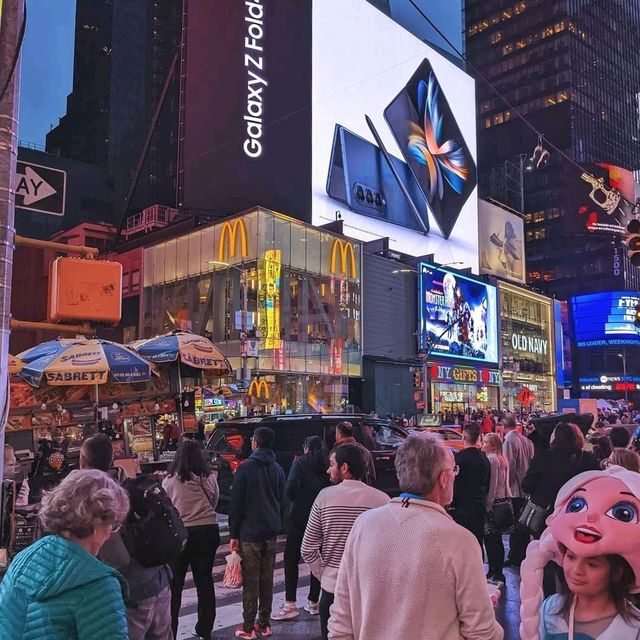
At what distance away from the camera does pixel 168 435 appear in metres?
22.2

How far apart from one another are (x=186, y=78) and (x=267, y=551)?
46308mm

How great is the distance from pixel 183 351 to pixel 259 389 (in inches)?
1113

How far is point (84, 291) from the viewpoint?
5395 millimetres

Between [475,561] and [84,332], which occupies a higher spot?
[84,332]

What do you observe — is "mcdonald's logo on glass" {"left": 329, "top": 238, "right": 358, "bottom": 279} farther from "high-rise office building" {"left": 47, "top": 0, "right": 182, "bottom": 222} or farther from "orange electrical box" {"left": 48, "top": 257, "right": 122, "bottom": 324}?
"high-rise office building" {"left": 47, "top": 0, "right": 182, "bottom": 222}

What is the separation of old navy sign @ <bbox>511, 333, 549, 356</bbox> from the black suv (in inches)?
2274

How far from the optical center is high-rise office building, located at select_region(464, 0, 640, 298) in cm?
11838

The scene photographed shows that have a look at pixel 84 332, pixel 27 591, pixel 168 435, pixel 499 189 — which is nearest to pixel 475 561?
pixel 27 591

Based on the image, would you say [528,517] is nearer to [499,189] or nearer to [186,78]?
[186,78]

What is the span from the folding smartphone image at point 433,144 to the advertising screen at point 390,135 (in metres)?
0.10

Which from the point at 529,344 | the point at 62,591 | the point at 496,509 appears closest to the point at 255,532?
Result: the point at 496,509

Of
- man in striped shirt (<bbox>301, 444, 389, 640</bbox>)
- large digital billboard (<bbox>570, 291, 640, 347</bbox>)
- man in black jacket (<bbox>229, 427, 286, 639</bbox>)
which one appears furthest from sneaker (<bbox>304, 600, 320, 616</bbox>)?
large digital billboard (<bbox>570, 291, 640, 347</bbox>)

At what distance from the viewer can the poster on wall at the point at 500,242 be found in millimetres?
75812

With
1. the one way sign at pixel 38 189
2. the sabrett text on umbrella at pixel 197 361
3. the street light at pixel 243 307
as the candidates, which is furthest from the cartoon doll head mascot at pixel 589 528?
the street light at pixel 243 307
